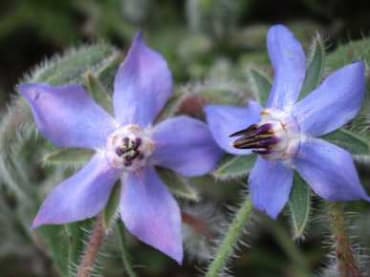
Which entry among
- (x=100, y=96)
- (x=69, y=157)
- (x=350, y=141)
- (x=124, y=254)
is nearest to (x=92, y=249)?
(x=124, y=254)

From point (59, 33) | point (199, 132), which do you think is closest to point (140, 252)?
point (59, 33)

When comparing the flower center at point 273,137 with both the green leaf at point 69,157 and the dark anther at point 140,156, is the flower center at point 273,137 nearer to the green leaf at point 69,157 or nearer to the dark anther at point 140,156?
the dark anther at point 140,156

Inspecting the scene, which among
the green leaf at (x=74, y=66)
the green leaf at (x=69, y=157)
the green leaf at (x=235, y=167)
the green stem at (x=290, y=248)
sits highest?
the green leaf at (x=74, y=66)

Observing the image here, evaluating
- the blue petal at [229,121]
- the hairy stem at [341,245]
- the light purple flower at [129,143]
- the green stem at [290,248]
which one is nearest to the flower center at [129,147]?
the light purple flower at [129,143]

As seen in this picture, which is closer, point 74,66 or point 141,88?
point 141,88

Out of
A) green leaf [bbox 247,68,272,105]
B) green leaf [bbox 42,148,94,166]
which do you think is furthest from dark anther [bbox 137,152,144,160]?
green leaf [bbox 247,68,272,105]

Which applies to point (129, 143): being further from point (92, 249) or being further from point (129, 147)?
point (92, 249)

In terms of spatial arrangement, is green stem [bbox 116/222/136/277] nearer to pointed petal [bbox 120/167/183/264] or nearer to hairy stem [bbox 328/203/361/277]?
pointed petal [bbox 120/167/183/264]
